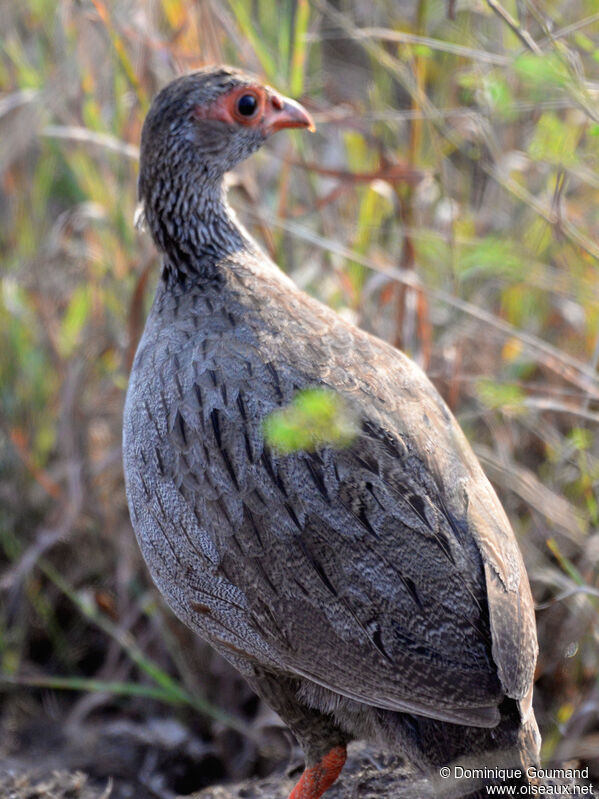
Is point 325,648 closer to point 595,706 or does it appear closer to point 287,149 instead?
point 595,706

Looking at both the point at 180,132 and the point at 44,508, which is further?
the point at 44,508

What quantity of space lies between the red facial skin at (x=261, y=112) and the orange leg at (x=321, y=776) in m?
1.97

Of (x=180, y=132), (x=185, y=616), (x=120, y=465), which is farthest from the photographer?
(x=120, y=465)

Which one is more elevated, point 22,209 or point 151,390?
point 22,209

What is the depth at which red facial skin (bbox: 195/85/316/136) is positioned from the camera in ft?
10.8

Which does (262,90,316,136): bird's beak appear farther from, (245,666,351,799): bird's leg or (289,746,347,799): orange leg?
(289,746,347,799): orange leg

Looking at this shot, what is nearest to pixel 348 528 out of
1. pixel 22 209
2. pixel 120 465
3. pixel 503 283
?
pixel 120 465

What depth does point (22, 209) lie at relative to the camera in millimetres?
5086

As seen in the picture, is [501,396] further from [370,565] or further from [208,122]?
[208,122]

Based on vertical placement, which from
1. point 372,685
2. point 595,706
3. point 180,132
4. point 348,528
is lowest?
point 595,706

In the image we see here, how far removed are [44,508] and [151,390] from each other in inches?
80.7

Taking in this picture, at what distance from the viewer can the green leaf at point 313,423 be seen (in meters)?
2.56

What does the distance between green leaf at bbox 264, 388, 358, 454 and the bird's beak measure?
1.10 meters

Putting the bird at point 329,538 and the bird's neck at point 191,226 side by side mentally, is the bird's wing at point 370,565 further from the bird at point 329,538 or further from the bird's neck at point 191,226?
the bird's neck at point 191,226
